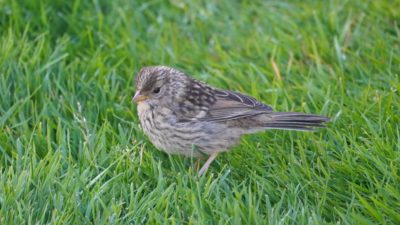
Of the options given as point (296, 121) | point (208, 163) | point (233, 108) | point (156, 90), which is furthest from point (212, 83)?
point (296, 121)

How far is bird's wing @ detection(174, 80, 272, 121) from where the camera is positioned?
20.5 ft

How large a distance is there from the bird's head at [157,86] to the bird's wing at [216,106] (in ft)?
0.33

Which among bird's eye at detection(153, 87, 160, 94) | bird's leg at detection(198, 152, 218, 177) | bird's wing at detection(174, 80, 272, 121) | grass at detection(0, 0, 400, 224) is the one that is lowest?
bird's leg at detection(198, 152, 218, 177)

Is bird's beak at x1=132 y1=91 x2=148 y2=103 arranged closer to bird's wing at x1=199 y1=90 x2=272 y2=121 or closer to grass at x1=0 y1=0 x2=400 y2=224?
grass at x1=0 y1=0 x2=400 y2=224

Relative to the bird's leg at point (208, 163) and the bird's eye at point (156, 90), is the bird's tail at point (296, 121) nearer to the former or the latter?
the bird's leg at point (208, 163)

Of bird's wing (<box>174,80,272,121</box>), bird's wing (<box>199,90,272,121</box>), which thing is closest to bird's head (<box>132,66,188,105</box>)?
bird's wing (<box>174,80,272,121</box>)

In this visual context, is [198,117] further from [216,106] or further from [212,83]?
[212,83]

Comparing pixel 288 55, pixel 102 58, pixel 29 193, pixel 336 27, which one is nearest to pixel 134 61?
pixel 102 58

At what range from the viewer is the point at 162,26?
841 centimetres

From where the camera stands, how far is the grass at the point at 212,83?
17.2 ft

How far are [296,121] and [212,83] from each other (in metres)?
1.60

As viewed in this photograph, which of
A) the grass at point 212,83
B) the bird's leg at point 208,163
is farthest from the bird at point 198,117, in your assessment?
the grass at point 212,83

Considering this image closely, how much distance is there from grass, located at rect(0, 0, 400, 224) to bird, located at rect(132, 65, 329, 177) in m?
0.14

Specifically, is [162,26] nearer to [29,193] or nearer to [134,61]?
[134,61]
